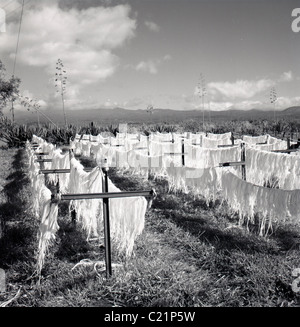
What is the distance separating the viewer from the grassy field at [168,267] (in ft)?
9.25

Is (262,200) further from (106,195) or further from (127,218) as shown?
(106,195)

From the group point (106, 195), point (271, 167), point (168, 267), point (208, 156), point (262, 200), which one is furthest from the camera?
point (208, 156)

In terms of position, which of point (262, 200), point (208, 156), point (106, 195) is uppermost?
point (106, 195)

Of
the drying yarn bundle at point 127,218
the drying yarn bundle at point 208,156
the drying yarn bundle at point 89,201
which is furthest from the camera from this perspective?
the drying yarn bundle at point 208,156

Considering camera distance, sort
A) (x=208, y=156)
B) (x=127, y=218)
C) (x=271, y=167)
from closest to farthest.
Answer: (x=127, y=218) → (x=271, y=167) → (x=208, y=156)

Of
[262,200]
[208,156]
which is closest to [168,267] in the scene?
[262,200]

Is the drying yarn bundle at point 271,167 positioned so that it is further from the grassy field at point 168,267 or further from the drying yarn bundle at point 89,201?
the drying yarn bundle at point 89,201

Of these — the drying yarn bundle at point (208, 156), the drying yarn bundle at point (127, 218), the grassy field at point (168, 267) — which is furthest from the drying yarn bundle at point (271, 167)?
the drying yarn bundle at point (127, 218)

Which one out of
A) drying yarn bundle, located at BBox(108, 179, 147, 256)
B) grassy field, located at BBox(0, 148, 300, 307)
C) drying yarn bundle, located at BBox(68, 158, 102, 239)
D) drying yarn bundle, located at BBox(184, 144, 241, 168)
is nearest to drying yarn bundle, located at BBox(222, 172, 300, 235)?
grassy field, located at BBox(0, 148, 300, 307)

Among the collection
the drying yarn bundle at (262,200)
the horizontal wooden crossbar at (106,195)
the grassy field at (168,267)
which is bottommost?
the grassy field at (168,267)

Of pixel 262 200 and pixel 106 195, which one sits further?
pixel 262 200

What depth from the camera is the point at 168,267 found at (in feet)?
10.9
